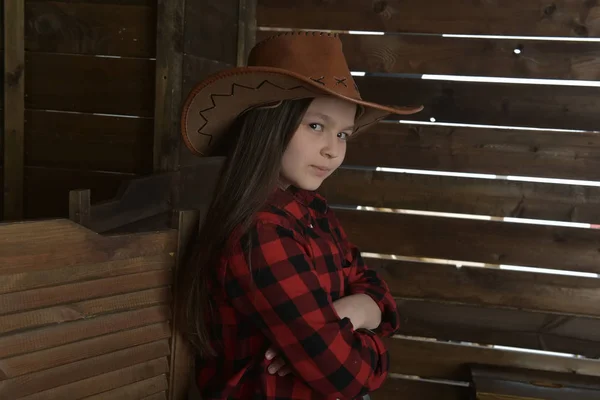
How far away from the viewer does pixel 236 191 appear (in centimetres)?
125

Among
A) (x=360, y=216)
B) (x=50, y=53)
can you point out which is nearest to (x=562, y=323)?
(x=360, y=216)

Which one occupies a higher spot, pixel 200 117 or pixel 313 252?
pixel 200 117

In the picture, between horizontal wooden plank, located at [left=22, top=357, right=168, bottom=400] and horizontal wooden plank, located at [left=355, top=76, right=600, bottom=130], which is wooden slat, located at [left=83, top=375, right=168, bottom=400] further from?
horizontal wooden plank, located at [left=355, top=76, right=600, bottom=130]

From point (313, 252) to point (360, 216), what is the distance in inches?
44.0

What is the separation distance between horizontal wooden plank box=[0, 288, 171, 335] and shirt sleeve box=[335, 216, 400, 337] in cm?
46

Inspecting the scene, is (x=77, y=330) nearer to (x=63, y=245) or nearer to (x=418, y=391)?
(x=63, y=245)

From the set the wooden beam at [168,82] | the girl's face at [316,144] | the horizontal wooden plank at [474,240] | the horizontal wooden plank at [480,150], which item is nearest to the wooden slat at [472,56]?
the horizontal wooden plank at [480,150]

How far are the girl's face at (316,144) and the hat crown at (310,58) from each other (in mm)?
37

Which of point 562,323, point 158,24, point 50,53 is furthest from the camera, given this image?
point 562,323

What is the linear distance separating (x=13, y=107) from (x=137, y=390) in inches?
48.1

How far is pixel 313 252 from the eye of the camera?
130 centimetres

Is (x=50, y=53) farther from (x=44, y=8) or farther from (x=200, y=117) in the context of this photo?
(x=200, y=117)

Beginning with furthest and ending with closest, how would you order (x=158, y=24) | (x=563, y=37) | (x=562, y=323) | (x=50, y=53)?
(x=562, y=323) < (x=563, y=37) < (x=50, y=53) < (x=158, y=24)

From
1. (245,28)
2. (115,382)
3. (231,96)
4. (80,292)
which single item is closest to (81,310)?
(80,292)
